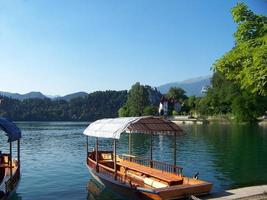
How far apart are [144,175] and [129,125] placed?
3.80 metres

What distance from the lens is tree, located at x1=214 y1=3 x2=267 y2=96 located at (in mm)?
16516

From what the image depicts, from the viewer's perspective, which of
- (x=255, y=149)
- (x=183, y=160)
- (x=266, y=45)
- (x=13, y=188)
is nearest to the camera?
(x=266, y=45)

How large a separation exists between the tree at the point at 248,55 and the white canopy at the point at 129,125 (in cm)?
740

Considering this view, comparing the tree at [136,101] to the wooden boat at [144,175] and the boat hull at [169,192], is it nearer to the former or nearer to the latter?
the wooden boat at [144,175]

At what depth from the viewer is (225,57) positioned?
67.1 ft

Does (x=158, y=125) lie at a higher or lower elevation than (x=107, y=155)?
higher

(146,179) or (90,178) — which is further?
(90,178)

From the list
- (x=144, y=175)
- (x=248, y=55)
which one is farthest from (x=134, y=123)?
(x=248, y=55)

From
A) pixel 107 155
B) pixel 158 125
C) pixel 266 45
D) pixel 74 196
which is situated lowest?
pixel 74 196

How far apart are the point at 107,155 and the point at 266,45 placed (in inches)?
878

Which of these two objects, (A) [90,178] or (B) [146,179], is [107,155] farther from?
(B) [146,179]

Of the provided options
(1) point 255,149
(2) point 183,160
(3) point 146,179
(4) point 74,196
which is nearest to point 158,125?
(3) point 146,179

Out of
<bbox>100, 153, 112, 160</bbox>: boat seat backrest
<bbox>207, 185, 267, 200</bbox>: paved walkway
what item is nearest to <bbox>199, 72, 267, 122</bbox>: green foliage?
<bbox>100, 153, 112, 160</bbox>: boat seat backrest

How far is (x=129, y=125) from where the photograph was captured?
26.7m
